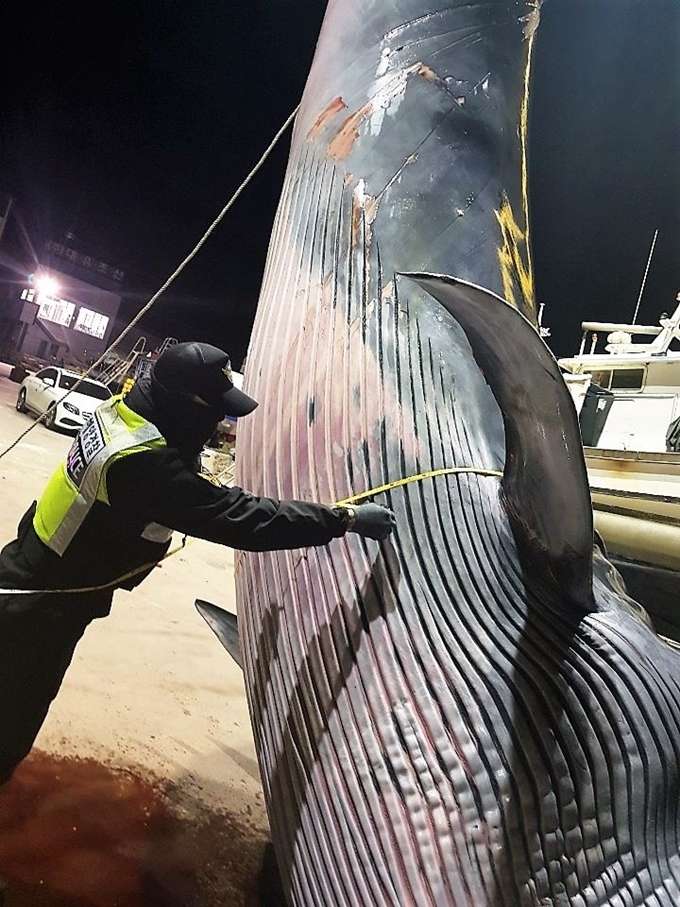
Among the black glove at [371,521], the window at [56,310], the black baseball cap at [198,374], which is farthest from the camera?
the window at [56,310]

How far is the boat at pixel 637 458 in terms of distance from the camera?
4469 mm

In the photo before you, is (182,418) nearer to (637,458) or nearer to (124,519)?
(124,519)

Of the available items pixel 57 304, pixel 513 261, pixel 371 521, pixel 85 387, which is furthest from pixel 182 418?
pixel 57 304

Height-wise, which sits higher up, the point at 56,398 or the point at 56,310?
the point at 56,310

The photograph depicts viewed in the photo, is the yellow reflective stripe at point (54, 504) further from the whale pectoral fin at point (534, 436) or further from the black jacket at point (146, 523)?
the whale pectoral fin at point (534, 436)

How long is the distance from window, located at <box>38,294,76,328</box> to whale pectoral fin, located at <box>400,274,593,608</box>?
41.4m

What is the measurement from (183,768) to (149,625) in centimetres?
188

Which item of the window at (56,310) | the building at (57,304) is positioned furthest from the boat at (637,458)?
the window at (56,310)

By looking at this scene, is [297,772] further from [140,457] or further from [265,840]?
[265,840]

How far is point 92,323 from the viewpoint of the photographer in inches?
1563

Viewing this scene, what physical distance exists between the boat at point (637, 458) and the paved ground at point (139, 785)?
1.97m

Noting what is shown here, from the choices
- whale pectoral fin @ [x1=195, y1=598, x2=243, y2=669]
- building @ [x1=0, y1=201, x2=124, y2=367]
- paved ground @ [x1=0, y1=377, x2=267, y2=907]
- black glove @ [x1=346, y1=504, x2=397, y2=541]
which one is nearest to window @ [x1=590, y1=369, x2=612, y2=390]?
paved ground @ [x1=0, y1=377, x2=267, y2=907]

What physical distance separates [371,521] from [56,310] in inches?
1633

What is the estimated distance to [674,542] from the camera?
170 inches
